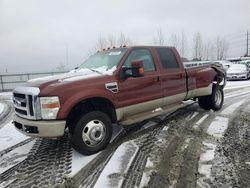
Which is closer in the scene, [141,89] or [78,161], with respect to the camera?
[78,161]

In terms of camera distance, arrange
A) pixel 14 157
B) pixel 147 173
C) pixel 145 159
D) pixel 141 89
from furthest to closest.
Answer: pixel 141 89
pixel 14 157
pixel 145 159
pixel 147 173

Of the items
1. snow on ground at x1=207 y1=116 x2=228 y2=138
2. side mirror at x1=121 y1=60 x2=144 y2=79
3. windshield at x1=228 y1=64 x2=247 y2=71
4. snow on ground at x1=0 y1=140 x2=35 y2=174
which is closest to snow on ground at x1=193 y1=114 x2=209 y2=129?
snow on ground at x1=207 y1=116 x2=228 y2=138

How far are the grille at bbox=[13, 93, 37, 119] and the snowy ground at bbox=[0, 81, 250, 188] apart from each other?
819 millimetres

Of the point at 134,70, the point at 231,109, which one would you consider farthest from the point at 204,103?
the point at 134,70

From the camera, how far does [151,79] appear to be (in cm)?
538

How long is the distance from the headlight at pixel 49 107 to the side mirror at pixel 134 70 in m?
1.44

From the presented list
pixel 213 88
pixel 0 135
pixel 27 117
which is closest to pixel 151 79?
pixel 27 117

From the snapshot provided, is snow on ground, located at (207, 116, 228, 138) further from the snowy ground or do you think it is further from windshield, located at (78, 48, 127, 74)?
windshield, located at (78, 48, 127, 74)

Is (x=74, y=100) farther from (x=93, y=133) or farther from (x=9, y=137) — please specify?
(x=9, y=137)

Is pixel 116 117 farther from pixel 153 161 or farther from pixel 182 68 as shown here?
pixel 182 68

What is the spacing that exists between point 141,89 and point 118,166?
1.83m

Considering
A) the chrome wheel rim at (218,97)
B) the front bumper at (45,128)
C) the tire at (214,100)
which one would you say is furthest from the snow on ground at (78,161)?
the chrome wheel rim at (218,97)

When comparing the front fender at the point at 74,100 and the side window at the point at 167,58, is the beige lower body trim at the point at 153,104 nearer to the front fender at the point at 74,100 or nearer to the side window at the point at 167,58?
the front fender at the point at 74,100

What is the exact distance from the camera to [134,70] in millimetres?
4695
